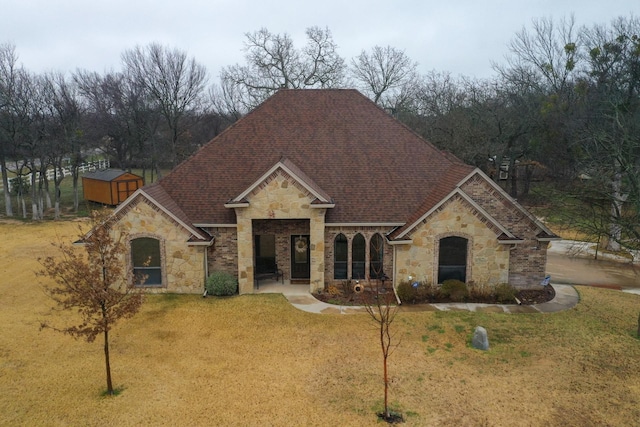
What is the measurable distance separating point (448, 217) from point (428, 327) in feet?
16.7

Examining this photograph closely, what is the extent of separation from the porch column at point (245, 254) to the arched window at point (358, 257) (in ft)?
15.3

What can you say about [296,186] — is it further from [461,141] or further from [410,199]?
[461,141]

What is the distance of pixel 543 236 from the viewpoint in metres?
19.1

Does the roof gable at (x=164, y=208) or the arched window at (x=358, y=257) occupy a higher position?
the roof gable at (x=164, y=208)

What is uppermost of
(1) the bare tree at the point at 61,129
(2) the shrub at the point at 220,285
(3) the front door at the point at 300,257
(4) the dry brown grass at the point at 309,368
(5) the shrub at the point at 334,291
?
(1) the bare tree at the point at 61,129

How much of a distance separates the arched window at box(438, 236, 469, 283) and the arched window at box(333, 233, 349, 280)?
4.21 m

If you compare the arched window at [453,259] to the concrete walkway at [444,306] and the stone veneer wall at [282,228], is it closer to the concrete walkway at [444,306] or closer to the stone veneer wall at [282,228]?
the concrete walkway at [444,306]

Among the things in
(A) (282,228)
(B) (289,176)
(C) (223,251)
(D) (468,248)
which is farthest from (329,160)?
(D) (468,248)

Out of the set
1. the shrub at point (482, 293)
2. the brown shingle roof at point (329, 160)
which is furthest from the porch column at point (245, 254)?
the shrub at point (482, 293)

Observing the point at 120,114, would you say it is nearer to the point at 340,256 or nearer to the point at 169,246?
the point at 169,246

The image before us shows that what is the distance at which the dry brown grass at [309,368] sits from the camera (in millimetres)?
10531

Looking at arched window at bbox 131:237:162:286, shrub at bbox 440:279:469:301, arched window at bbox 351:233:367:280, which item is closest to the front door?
arched window at bbox 351:233:367:280

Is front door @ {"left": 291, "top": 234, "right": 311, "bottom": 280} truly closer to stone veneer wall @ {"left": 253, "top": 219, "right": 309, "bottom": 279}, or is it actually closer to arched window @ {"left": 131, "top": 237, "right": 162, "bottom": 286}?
stone veneer wall @ {"left": 253, "top": 219, "right": 309, "bottom": 279}

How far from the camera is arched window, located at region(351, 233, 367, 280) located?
19.7 meters
